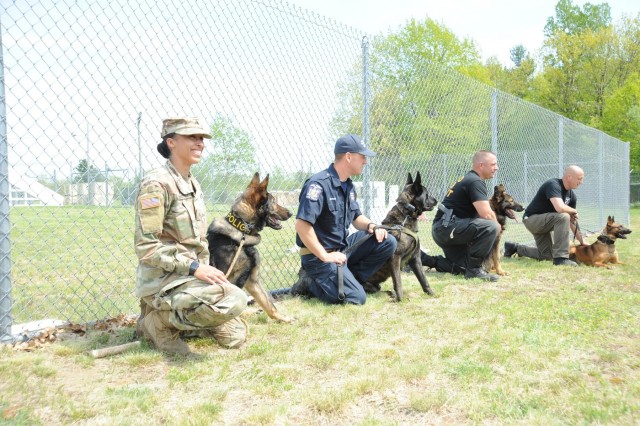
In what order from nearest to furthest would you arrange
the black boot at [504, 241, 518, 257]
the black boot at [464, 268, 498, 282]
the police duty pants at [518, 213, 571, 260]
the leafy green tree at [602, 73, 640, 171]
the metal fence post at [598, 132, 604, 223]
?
the black boot at [464, 268, 498, 282] → the police duty pants at [518, 213, 571, 260] → the black boot at [504, 241, 518, 257] → the metal fence post at [598, 132, 604, 223] → the leafy green tree at [602, 73, 640, 171]

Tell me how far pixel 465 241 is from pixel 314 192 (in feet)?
10.0

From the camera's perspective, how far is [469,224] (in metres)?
6.85

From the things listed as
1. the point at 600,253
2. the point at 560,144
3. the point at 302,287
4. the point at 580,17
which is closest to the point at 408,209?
the point at 302,287

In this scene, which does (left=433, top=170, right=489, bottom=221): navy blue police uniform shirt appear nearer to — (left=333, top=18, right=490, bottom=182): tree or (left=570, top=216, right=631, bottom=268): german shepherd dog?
(left=333, top=18, right=490, bottom=182): tree

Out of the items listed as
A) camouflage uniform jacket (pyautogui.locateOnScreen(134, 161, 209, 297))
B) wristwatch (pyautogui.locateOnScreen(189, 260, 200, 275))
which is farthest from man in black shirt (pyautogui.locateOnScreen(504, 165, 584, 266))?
wristwatch (pyautogui.locateOnScreen(189, 260, 200, 275))

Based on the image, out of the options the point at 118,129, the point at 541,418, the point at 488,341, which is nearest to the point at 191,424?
the point at 541,418

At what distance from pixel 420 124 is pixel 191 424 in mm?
6982

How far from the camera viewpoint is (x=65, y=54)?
362 centimetres

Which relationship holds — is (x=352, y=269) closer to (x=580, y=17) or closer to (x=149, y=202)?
(x=149, y=202)

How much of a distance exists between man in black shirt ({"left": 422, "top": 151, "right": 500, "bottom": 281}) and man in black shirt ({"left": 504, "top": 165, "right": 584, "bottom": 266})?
2.17 m

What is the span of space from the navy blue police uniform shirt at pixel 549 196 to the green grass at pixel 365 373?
4.19m

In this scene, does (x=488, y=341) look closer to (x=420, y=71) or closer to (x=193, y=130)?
(x=193, y=130)

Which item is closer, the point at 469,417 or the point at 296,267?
the point at 469,417

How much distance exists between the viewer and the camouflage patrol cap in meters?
3.47
